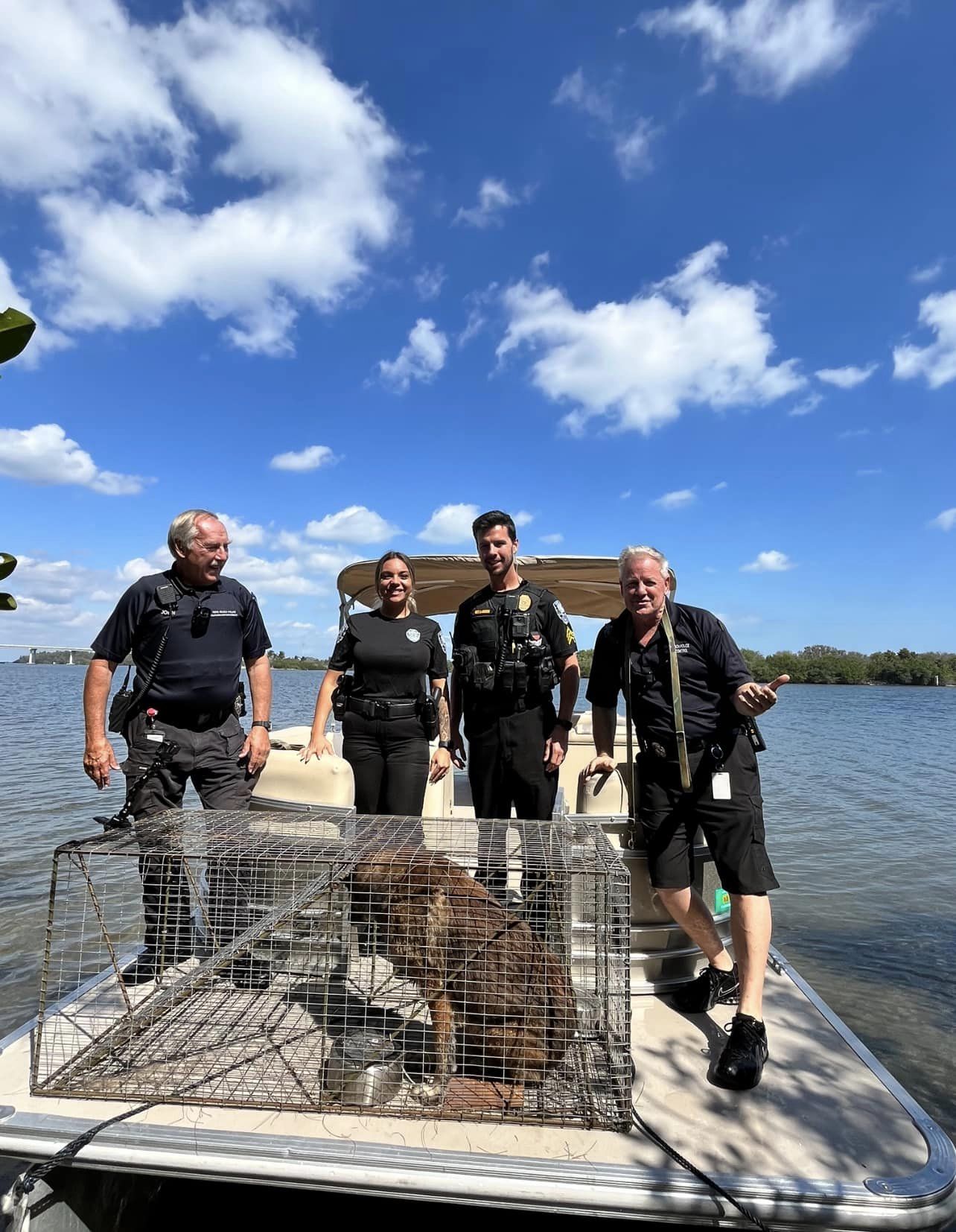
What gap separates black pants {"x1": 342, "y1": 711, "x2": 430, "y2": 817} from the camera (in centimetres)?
392

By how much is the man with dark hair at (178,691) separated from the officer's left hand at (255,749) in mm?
64

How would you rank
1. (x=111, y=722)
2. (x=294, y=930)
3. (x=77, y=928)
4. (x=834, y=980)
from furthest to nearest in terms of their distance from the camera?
(x=77, y=928) < (x=834, y=980) < (x=111, y=722) < (x=294, y=930)

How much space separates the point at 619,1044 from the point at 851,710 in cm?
5014

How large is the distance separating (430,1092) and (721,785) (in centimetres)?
164

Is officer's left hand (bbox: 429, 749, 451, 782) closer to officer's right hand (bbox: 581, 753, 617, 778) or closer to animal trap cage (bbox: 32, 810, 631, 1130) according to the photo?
animal trap cage (bbox: 32, 810, 631, 1130)

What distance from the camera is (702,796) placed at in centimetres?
319

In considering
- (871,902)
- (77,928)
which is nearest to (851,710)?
(871,902)

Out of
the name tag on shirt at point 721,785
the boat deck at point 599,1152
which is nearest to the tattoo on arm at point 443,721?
the name tag on shirt at point 721,785

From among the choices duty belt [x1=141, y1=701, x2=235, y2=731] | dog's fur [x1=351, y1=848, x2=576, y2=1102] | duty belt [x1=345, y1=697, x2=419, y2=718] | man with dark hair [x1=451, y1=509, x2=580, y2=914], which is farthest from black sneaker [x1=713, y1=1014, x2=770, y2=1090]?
duty belt [x1=141, y1=701, x2=235, y2=731]

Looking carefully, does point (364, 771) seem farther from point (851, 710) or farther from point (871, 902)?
point (851, 710)

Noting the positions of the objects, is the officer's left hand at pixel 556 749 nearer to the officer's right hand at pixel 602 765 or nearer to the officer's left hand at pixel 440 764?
the officer's right hand at pixel 602 765

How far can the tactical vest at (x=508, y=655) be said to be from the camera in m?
3.78

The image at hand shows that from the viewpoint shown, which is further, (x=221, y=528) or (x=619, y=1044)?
(x=221, y=528)

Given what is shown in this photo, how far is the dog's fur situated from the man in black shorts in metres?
0.81
